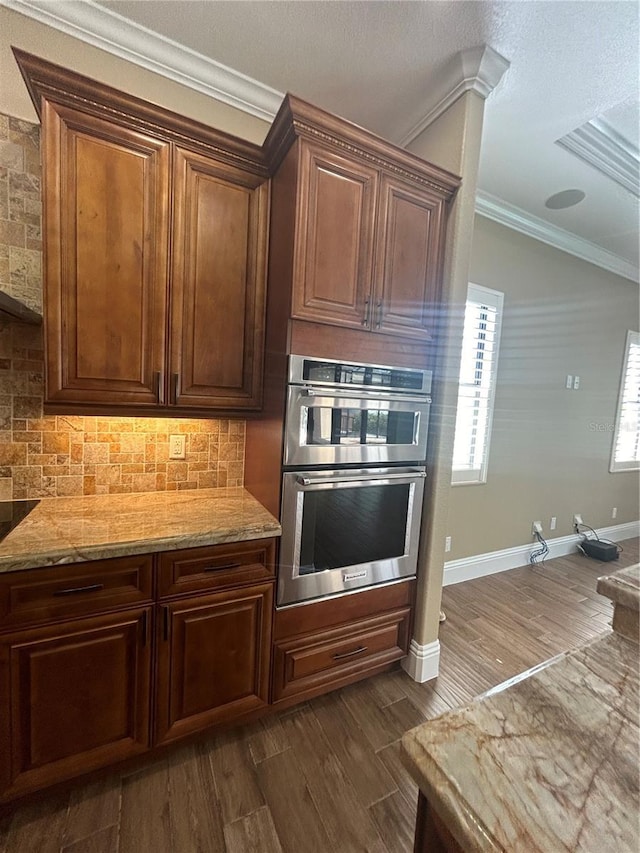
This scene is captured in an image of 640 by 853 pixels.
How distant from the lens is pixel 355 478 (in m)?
1.62

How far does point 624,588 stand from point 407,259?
1.48 m

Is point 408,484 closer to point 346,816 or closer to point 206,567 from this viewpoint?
point 206,567

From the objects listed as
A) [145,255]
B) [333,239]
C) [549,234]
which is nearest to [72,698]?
[145,255]

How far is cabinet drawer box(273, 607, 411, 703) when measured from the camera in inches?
62.5

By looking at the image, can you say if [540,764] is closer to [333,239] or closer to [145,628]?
[145,628]

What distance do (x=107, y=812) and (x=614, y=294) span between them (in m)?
5.32

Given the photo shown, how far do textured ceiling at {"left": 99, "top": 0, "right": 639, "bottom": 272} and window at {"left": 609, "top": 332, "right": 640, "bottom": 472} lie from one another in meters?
2.65

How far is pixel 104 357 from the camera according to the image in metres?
1.43

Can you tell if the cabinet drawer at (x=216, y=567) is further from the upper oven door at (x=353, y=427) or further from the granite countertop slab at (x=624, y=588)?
the granite countertop slab at (x=624, y=588)

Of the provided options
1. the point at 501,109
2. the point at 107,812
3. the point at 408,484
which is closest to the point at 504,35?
the point at 501,109

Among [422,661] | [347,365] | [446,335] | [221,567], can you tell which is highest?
[446,335]

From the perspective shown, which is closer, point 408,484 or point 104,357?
point 104,357

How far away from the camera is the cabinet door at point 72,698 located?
45.1 inches

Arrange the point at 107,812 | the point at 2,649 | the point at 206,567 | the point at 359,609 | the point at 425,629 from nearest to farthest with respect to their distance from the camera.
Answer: the point at 2,649 < the point at 107,812 < the point at 206,567 < the point at 359,609 < the point at 425,629
